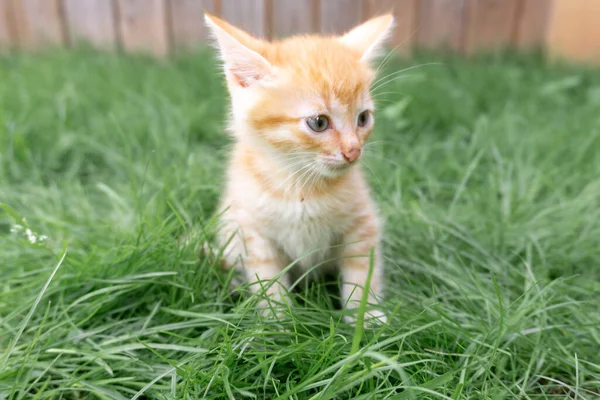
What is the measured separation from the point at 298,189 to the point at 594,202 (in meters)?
1.14

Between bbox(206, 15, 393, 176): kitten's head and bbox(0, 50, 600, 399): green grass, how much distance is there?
0.99ft

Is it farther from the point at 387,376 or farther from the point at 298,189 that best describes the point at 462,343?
the point at 298,189

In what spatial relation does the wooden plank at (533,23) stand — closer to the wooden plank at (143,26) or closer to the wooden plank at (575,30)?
the wooden plank at (575,30)

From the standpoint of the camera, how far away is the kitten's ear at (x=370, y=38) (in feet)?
4.21

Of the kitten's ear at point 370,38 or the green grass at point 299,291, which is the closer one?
the green grass at point 299,291

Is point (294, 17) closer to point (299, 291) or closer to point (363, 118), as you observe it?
point (363, 118)

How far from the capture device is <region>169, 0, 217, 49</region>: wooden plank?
322 cm

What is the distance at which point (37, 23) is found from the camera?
11.0 ft

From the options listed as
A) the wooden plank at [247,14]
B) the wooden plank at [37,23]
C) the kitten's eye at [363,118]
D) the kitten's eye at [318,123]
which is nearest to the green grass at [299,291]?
the kitten's eye at [363,118]

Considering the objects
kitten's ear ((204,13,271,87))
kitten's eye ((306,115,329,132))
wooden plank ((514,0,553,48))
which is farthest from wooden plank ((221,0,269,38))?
kitten's eye ((306,115,329,132))

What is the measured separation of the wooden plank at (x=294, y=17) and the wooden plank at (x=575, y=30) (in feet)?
5.16

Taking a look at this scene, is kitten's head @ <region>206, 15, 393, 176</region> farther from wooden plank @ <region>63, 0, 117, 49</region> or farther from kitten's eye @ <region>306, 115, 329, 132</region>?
wooden plank @ <region>63, 0, 117, 49</region>

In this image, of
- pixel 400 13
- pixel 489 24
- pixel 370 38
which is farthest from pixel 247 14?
pixel 370 38

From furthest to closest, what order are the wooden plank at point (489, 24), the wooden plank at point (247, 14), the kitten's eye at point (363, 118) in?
1. the wooden plank at point (489, 24)
2. the wooden plank at point (247, 14)
3. the kitten's eye at point (363, 118)
